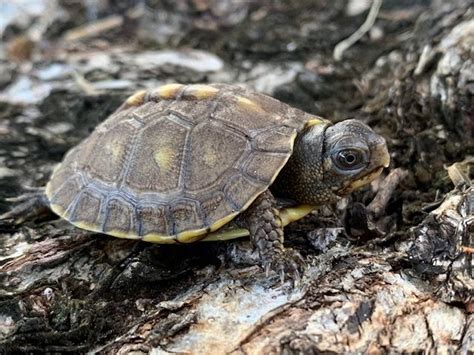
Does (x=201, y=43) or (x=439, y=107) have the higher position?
(x=201, y=43)

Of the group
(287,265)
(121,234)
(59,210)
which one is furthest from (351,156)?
(59,210)

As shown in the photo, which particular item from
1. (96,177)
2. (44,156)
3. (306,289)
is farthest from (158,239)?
(44,156)

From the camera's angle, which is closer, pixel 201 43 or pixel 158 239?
pixel 158 239

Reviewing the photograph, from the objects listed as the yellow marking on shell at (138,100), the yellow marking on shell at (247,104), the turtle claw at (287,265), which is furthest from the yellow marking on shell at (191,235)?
the yellow marking on shell at (138,100)

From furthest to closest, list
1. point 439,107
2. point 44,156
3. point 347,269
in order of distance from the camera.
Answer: point 44,156 < point 439,107 < point 347,269

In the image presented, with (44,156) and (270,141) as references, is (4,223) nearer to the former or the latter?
(44,156)

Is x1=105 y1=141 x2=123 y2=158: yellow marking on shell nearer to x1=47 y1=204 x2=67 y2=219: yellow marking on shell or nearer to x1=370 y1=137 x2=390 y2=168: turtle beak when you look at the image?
x1=47 y1=204 x2=67 y2=219: yellow marking on shell
